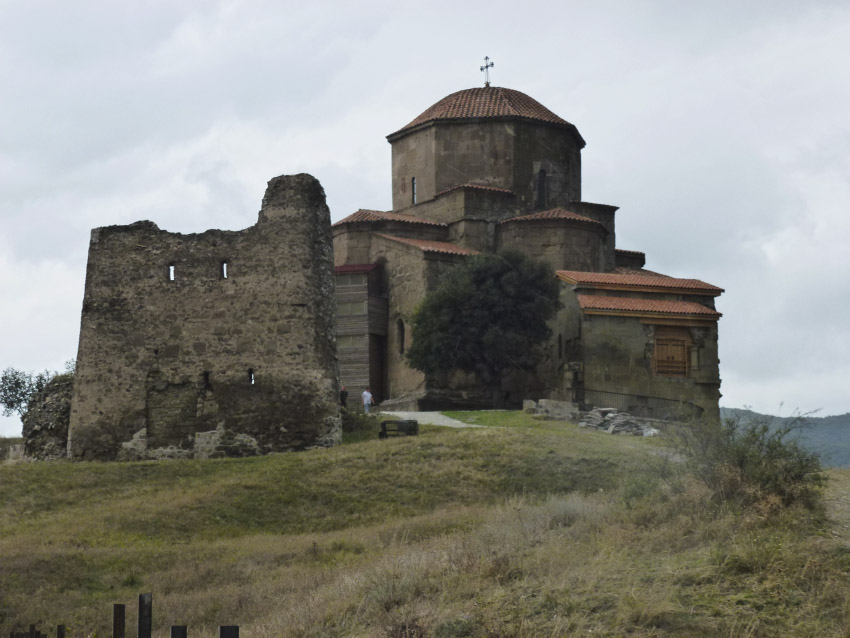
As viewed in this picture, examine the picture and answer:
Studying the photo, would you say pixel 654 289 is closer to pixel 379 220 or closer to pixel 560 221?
pixel 560 221

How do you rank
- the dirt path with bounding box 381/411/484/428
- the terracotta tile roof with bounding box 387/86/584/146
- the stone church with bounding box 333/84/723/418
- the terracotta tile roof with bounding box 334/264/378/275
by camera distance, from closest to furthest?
the dirt path with bounding box 381/411/484/428 < the stone church with bounding box 333/84/723/418 < the terracotta tile roof with bounding box 334/264/378/275 < the terracotta tile roof with bounding box 387/86/584/146

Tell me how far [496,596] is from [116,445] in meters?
15.4

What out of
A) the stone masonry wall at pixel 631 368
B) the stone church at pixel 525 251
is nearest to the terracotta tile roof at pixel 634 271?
the stone church at pixel 525 251

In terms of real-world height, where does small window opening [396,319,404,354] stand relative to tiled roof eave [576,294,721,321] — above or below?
below

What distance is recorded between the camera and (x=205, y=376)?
25109 millimetres

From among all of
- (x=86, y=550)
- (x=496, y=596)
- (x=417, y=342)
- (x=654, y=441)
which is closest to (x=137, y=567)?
(x=86, y=550)

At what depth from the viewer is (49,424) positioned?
86.7 ft

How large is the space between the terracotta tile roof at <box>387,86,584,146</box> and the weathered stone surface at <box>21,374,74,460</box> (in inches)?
799

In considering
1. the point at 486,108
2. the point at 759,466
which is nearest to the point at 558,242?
the point at 486,108

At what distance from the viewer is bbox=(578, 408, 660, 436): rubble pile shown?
95.9 ft

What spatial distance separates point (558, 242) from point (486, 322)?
678cm

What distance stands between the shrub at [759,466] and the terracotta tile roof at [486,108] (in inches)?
1142

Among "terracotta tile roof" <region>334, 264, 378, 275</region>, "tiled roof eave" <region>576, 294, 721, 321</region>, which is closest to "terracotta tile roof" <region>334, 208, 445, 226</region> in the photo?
"terracotta tile roof" <region>334, 264, 378, 275</region>

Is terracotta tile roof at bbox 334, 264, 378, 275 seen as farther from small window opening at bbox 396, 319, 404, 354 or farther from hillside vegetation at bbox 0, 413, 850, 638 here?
hillside vegetation at bbox 0, 413, 850, 638
